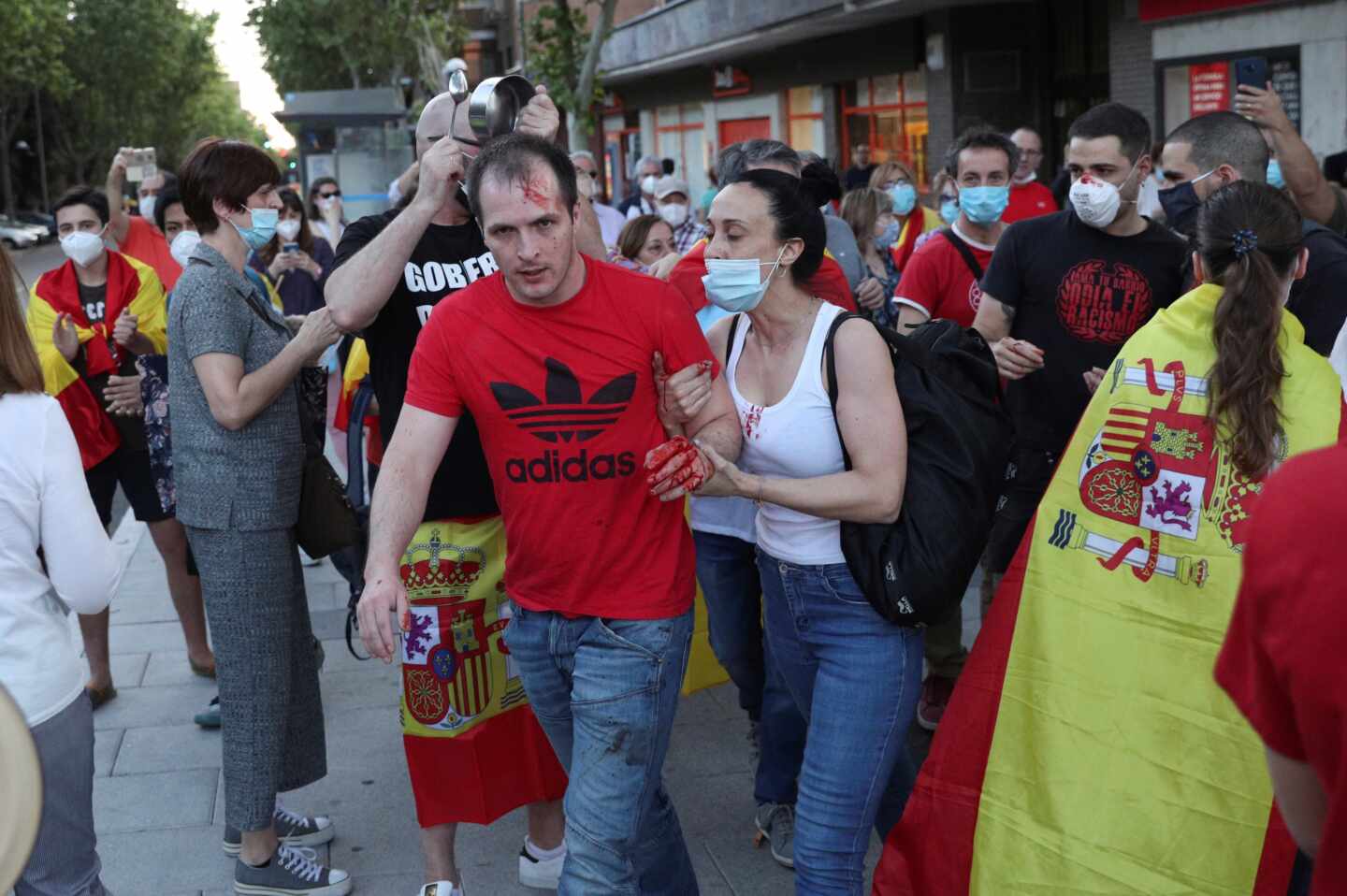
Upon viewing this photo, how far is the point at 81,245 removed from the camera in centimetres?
585

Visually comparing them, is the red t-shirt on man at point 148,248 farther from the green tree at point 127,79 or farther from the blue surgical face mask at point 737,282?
the green tree at point 127,79

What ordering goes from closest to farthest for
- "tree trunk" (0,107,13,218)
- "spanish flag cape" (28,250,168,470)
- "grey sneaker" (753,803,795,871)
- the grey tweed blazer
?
the grey tweed blazer, "grey sneaker" (753,803,795,871), "spanish flag cape" (28,250,168,470), "tree trunk" (0,107,13,218)

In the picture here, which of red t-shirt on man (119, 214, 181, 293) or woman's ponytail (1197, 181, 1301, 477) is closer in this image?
woman's ponytail (1197, 181, 1301, 477)

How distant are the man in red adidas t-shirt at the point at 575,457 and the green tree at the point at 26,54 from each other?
41783 mm

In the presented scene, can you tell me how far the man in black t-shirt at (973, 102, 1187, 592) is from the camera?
4340 millimetres

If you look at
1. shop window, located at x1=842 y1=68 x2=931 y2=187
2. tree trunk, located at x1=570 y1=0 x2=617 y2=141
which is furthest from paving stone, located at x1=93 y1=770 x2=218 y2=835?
shop window, located at x1=842 y1=68 x2=931 y2=187

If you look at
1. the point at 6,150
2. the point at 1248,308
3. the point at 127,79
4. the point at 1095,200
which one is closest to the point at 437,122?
the point at 1095,200

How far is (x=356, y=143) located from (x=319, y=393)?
19044 millimetres

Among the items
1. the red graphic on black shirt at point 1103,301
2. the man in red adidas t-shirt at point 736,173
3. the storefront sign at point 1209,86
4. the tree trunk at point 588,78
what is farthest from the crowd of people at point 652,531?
the tree trunk at point 588,78

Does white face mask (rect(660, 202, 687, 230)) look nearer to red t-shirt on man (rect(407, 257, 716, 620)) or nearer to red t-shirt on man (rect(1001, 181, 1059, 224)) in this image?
red t-shirt on man (rect(1001, 181, 1059, 224))

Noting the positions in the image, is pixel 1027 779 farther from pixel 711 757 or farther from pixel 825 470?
pixel 711 757

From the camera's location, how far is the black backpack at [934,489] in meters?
3.15

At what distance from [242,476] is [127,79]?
199 feet

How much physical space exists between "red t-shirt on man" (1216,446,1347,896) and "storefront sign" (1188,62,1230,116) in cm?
1425
